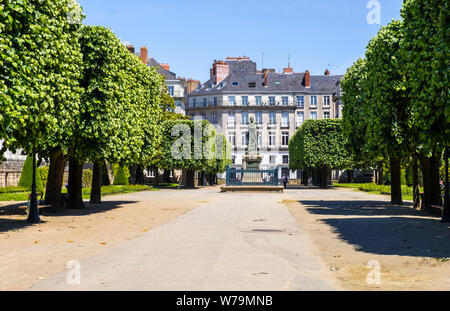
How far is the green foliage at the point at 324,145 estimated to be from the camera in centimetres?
6216

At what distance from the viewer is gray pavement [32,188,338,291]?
7492 millimetres

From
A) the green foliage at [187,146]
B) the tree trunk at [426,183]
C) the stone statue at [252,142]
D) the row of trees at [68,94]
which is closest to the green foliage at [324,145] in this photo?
the stone statue at [252,142]

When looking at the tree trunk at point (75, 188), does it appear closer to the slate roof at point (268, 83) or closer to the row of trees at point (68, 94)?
the row of trees at point (68, 94)

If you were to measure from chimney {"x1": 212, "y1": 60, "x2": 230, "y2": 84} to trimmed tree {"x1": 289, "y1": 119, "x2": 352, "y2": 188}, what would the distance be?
142ft

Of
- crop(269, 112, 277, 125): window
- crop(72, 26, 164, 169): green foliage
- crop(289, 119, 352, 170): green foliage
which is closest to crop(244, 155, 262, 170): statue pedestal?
crop(289, 119, 352, 170): green foliage

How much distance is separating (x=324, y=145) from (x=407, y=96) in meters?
41.7

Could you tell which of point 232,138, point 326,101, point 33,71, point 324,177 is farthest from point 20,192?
point 326,101

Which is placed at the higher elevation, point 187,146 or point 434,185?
point 187,146

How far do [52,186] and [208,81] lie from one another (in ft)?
285

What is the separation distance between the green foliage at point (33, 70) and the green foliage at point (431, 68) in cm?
1151

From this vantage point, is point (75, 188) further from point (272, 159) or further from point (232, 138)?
point (232, 138)

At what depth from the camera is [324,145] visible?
6312 cm

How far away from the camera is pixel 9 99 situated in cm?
1289

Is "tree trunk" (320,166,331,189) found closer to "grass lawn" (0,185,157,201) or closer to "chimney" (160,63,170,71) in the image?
"grass lawn" (0,185,157,201)
